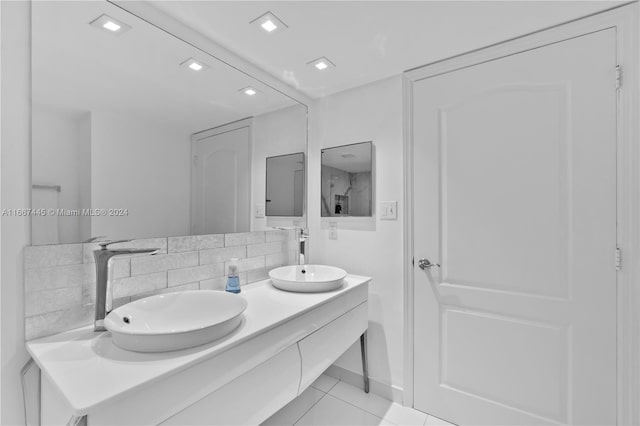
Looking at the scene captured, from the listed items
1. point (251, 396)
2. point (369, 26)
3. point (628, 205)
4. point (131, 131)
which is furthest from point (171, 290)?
point (628, 205)

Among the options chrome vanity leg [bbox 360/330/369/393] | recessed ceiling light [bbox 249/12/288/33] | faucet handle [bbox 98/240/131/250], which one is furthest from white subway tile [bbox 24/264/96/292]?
chrome vanity leg [bbox 360/330/369/393]

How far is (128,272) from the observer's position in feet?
4.12

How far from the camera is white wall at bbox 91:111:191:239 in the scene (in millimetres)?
1187

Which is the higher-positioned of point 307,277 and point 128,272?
point 128,272

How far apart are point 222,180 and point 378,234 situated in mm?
1071

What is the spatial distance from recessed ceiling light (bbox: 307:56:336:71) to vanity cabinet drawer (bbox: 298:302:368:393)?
5.02 ft

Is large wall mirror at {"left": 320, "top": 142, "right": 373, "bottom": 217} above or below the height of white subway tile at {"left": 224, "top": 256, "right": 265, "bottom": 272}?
above

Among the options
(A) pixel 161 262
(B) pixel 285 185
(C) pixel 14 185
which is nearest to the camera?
(C) pixel 14 185

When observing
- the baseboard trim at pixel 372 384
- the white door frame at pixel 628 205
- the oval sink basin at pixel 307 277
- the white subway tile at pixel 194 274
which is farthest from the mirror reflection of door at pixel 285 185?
the white door frame at pixel 628 205

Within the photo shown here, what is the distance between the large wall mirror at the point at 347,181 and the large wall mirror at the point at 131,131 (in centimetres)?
59

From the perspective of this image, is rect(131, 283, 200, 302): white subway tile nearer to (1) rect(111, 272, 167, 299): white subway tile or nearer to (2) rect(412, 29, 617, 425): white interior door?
(1) rect(111, 272, 167, 299): white subway tile

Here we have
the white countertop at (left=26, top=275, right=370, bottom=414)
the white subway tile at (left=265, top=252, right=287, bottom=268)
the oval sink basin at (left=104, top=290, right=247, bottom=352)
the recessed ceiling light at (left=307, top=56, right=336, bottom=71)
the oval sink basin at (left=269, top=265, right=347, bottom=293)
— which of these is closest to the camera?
the white countertop at (left=26, top=275, right=370, bottom=414)

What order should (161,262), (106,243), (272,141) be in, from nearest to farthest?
1. (106,243)
2. (161,262)
3. (272,141)

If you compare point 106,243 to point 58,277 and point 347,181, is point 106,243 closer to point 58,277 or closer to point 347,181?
point 58,277
